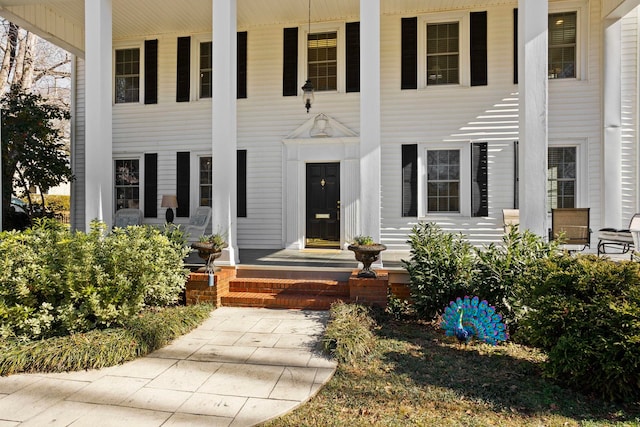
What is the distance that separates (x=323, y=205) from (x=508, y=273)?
4650 millimetres

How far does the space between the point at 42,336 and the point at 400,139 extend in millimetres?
6814

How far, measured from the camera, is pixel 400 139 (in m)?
8.02

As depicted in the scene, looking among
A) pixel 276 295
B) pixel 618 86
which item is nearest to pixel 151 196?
pixel 276 295

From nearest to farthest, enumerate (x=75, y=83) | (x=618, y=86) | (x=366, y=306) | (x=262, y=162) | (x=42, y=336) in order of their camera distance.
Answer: (x=42, y=336) < (x=366, y=306) < (x=618, y=86) < (x=262, y=162) < (x=75, y=83)

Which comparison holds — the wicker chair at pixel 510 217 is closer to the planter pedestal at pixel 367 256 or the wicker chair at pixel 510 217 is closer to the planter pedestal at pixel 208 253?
the planter pedestal at pixel 367 256

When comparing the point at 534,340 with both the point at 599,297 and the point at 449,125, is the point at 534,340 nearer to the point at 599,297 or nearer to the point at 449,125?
the point at 599,297

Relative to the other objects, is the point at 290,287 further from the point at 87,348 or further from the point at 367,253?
the point at 87,348

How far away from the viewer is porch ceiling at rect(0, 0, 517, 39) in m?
7.49

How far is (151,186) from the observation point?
8977 millimetres

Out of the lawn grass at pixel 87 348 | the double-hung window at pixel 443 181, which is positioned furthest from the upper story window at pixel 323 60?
the lawn grass at pixel 87 348

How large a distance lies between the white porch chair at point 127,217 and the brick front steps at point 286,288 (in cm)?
433

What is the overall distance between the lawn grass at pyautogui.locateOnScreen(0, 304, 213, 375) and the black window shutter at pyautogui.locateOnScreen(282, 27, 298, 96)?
19.4 ft

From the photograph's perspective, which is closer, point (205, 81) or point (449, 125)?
point (449, 125)

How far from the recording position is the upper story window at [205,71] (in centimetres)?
881
